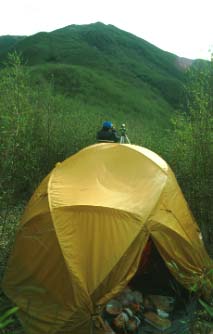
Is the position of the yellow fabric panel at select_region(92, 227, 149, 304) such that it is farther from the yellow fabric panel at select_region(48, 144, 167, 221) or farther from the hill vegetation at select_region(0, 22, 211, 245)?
the hill vegetation at select_region(0, 22, 211, 245)

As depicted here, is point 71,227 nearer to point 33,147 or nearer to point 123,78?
point 33,147

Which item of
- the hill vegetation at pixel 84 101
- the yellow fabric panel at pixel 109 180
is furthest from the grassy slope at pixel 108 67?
the yellow fabric panel at pixel 109 180

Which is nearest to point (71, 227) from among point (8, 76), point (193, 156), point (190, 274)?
point (190, 274)

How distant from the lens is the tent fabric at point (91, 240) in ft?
13.4

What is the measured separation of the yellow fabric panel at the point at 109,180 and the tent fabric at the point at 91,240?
13 mm

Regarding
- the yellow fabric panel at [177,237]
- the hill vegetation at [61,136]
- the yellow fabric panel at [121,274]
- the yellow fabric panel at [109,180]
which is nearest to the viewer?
the yellow fabric panel at [121,274]

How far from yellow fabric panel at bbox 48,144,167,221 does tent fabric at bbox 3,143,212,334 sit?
13mm

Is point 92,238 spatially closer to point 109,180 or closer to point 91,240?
point 91,240

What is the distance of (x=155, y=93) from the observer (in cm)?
5584

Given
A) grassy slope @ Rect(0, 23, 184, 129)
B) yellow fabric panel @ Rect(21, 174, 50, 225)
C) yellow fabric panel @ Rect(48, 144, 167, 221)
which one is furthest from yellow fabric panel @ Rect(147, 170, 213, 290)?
grassy slope @ Rect(0, 23, 184, 129)

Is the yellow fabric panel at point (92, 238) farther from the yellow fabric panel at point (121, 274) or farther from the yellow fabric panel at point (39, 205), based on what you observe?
the yellow fabric panel at point (39, 205)

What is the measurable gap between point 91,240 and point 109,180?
104 cm

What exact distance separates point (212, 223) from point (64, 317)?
11.5ft

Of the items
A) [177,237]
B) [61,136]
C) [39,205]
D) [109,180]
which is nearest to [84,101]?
[61,136]
